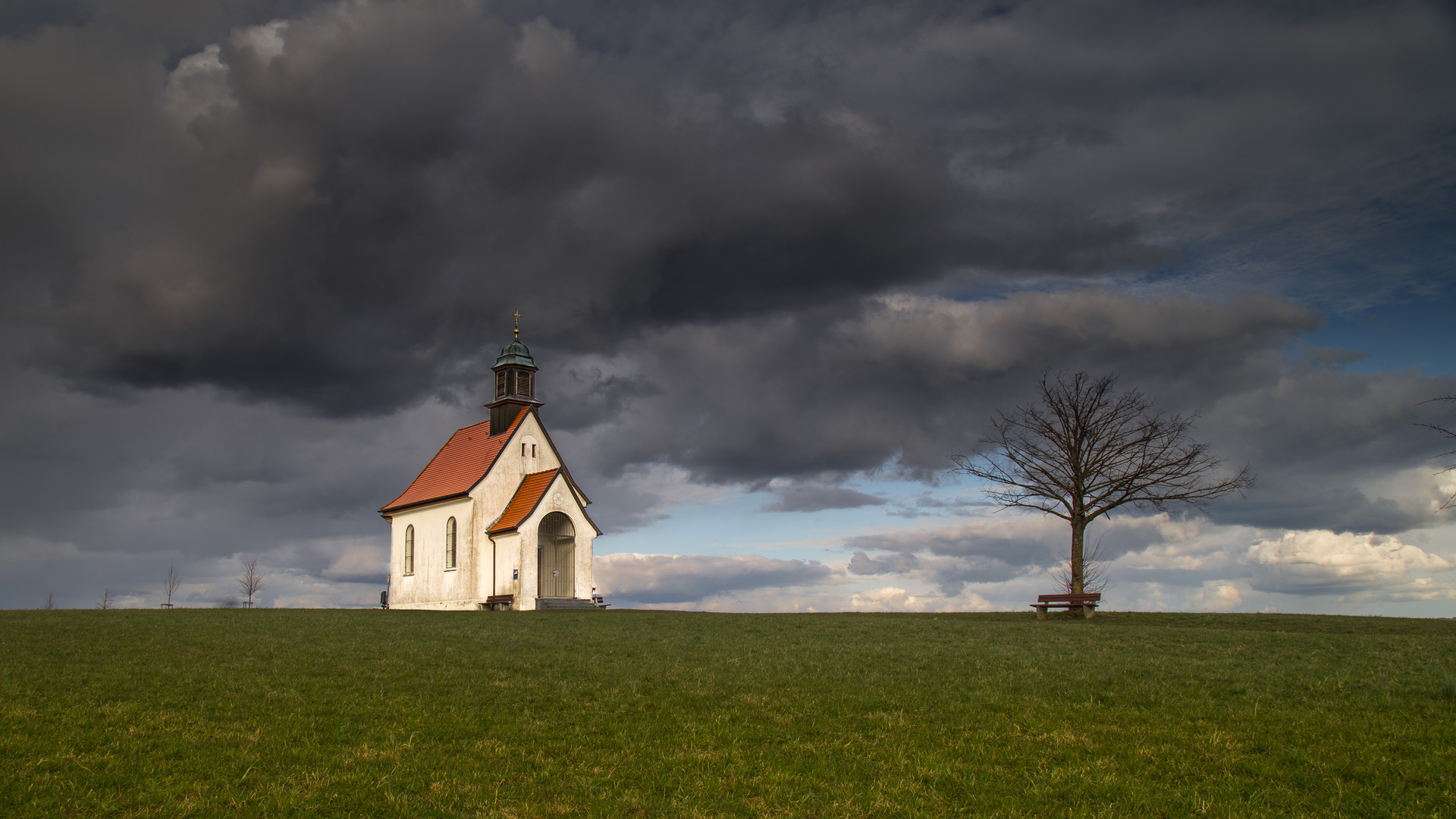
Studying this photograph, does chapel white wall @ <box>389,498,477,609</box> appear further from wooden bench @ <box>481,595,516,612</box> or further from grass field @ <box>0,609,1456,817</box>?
grass field @ <box>0,609,1456,817</box>

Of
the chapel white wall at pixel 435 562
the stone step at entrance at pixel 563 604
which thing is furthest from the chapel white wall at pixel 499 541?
the stone step at entrance at pixel 563 604

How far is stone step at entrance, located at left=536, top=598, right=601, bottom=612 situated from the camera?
4131 centimetres

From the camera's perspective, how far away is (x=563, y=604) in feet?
137

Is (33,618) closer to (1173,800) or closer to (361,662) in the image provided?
(361,662)

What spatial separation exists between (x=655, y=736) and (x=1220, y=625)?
957 inches

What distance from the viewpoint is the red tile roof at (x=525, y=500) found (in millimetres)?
42312

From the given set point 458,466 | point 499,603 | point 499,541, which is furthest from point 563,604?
point 458,466

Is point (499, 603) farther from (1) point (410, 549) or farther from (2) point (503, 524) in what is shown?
(1) point (410, 549)

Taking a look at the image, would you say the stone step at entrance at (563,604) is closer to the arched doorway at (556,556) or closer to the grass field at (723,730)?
the arched doorway at (556,556)

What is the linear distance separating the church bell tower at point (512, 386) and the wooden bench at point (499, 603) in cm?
911

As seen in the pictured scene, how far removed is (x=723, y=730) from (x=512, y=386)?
37.3 m

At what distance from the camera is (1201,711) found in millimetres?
12289

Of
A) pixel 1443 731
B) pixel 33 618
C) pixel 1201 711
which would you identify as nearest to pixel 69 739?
pixel 1201 711

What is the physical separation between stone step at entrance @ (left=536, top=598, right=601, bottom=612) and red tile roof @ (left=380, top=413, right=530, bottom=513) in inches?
258
